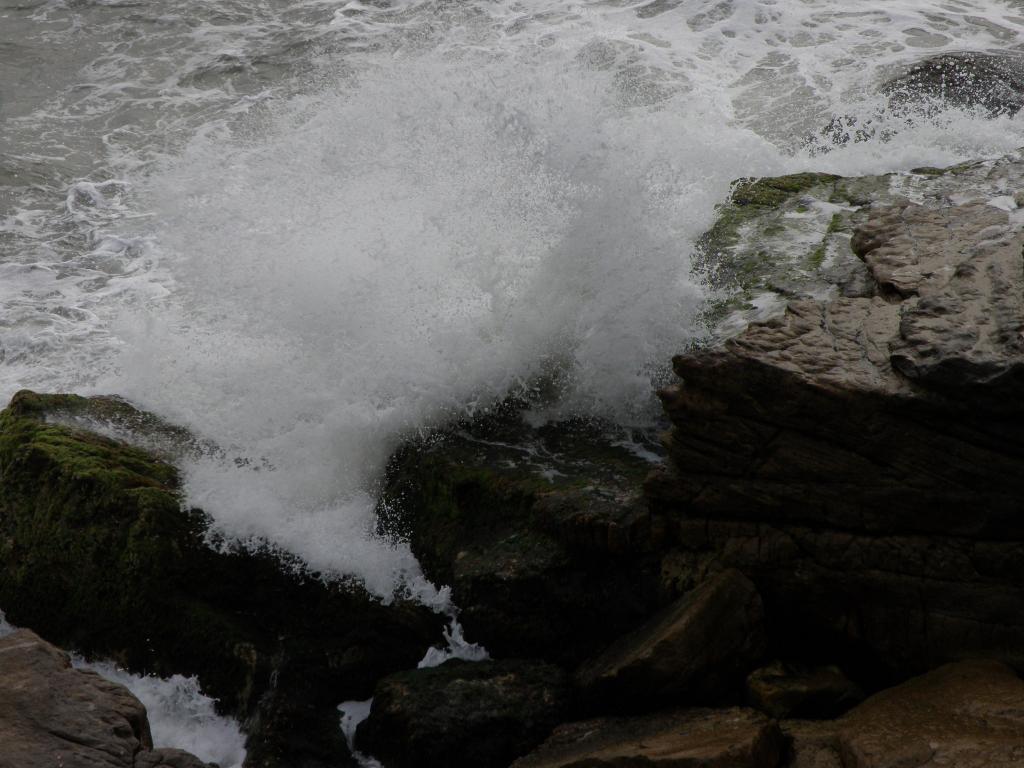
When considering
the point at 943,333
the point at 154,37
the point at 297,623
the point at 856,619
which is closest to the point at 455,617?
the point at 297,623

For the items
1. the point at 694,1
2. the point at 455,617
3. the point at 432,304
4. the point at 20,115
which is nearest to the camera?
the point at 455,617

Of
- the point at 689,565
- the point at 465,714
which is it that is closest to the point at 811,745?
the point at 689,565

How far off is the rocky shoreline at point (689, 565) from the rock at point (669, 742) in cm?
1

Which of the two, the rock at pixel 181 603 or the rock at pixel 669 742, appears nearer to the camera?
the rock at pixel 669 742

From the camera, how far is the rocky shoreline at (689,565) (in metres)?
4.22

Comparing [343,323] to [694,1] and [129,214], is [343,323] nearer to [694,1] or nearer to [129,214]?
[129,214]

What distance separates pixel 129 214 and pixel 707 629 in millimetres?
7983

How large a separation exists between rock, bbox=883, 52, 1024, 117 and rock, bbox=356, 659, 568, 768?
711 cm

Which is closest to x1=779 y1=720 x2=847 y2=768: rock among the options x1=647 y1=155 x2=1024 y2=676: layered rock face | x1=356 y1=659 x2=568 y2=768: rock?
x1=647 y1=155 x2=1024 y2=676: layered rock face

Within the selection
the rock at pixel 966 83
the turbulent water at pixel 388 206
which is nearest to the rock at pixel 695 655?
the turbulent water at pixel 388 206

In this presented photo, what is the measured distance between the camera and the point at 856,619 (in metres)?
4.60

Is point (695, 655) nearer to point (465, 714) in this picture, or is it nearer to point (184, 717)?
point (465, 714)

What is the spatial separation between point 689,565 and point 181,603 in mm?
2713

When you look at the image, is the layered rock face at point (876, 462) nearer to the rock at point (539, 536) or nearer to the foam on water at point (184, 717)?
the rock at point (539, 536)
